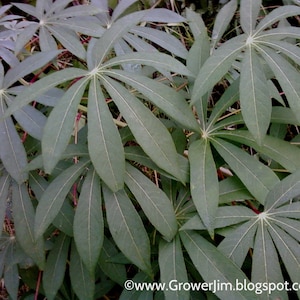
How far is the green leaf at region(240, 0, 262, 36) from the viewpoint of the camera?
0.77 metres

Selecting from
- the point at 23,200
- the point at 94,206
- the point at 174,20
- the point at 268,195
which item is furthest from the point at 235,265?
the point at 174,20

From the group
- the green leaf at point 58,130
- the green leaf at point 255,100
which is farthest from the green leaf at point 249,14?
the green leaf at point 58,130

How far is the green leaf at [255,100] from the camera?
640mm

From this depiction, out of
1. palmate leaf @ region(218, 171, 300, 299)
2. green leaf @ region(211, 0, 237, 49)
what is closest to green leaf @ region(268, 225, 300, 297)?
palmate leaf @ region(218, 171, 300, 299)

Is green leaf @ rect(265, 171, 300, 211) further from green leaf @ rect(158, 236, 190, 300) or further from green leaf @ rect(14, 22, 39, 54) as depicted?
green leaf @ rect(14, 22, 39, 54)

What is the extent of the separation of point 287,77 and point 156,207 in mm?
305

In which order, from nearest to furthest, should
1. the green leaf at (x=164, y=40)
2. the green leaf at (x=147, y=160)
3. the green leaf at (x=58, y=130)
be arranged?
the green leaf at (x=58, y=130) → the green leaf at (x=147, y=160) → the green leaf at (x=164, y=40)

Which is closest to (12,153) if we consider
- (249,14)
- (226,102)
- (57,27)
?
(57,27)

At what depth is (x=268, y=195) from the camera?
696mm

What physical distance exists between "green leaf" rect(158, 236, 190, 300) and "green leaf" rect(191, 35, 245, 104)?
0.83ft

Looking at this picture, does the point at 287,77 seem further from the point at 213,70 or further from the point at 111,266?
the point at 111,266

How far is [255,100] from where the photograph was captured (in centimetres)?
65

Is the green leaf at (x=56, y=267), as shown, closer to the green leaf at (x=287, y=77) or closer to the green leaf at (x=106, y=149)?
the green leaf at (x=106, y=149)

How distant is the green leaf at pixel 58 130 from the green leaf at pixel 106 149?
0.03 m
